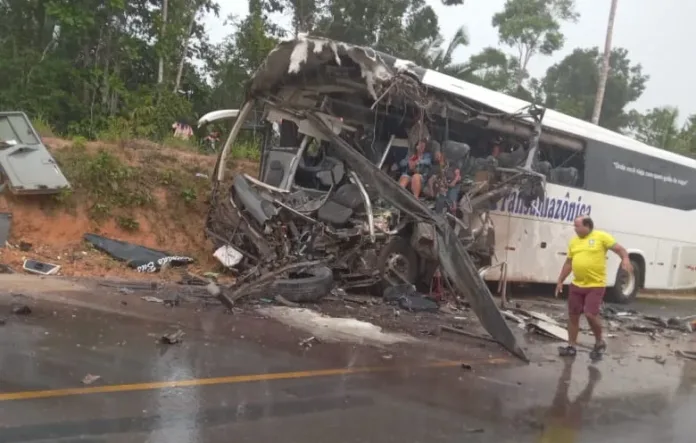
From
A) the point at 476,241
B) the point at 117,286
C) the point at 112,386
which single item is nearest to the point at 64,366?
the point at 112,386

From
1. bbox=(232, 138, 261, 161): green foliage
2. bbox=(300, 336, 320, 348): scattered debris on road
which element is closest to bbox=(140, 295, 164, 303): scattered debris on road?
bbox=(300, 336, 320, 348): scattered debris on road

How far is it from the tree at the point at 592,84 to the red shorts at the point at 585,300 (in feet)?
101

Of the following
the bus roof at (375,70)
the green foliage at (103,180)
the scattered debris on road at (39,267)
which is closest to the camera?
the bus roof at (375,70)

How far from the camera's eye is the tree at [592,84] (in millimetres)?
39469

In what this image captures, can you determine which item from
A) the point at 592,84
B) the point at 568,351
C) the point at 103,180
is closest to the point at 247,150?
the point at 103,180

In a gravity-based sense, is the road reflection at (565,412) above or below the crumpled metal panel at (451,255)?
below

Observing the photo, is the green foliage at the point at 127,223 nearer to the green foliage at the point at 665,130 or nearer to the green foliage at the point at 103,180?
the green foliage at the point at 103,180

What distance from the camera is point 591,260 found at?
8125 millimetres

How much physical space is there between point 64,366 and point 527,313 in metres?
6.77

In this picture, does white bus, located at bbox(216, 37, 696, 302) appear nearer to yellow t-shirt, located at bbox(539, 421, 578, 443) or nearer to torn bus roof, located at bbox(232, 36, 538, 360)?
→ torn bus roof, located at bbox(232, 36, 538, 360)

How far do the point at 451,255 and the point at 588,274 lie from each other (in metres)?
1.53

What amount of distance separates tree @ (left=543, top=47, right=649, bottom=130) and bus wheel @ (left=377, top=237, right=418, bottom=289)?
29226mm

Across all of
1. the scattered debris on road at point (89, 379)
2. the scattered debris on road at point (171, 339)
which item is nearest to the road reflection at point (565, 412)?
the scattered debris on road at point (89, 379)

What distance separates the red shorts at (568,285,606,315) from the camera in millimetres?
8141
